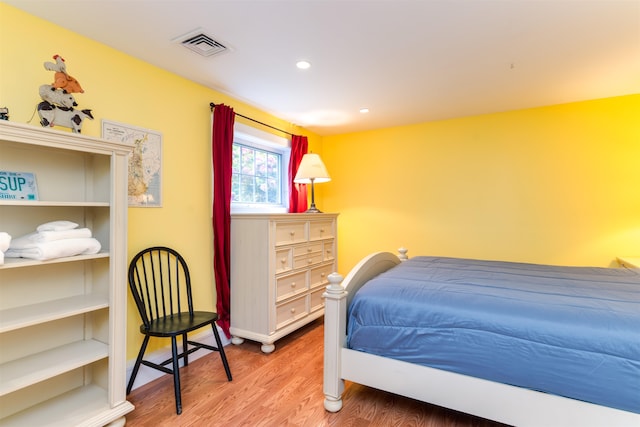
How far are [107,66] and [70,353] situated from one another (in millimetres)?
1755

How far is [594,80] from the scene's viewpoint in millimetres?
2576

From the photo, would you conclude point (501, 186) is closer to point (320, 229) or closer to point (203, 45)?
point (320, 229)

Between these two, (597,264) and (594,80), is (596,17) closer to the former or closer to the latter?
(594,80)

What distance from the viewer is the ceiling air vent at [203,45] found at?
1.96m

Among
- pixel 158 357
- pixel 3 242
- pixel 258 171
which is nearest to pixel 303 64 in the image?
pixel 258 171

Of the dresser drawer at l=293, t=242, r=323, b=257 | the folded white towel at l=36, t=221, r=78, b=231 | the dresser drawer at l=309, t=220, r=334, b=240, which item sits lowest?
the dresser drawer at l=293, t=242, r=323, b=257

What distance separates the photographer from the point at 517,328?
1507mm

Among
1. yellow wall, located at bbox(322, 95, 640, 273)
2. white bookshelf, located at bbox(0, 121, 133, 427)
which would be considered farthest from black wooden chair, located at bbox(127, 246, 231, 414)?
yellow wall, located at bbox(322, 95, 640, 273)

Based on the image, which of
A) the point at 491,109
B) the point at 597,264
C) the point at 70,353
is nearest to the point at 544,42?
the point at 491,109

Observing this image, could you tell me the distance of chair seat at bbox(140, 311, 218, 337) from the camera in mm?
1952

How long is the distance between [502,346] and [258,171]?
109 inches

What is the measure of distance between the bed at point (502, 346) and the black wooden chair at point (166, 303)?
93 cm

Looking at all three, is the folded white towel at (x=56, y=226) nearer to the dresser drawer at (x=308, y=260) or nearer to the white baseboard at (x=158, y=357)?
the white baseboard at (x=158, y=357)

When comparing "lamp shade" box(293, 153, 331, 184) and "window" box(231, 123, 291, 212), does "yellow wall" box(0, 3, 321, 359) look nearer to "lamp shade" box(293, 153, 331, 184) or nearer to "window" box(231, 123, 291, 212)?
"window" box(231, 123, 291, 212)
